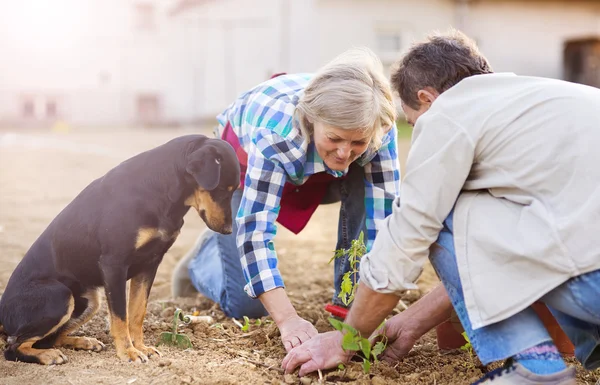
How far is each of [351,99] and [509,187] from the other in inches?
35.7

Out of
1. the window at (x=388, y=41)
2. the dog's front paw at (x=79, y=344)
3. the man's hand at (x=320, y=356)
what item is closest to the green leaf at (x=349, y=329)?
the man's hand at (x=320, y=356)

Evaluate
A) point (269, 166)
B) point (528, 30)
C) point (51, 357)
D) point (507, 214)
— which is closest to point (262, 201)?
point (269, 166)

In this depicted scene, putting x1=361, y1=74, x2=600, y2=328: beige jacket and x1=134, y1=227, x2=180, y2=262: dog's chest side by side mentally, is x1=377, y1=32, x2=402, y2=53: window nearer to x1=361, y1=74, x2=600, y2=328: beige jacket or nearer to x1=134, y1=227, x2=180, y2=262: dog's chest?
x1=134, y1=227, x2=180, y2=262: dog's chest

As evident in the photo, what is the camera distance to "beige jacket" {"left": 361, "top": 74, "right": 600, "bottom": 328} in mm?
2262

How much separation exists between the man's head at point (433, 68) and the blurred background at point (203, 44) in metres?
14.6

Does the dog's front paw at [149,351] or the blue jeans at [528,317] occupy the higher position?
the blue jeans at [528,317]

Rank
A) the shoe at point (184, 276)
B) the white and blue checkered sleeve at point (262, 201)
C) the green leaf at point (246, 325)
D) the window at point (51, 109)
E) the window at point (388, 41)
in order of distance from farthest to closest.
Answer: the window at point (51, 109)
the window at point (388, 41)
the shoe at point (184, 276)
the green leaf at point (246, 325)
the white and blue checkered sleeve at point (262, 201)

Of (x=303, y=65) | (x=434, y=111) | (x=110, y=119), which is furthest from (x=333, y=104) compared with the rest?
(x=110, y=119)

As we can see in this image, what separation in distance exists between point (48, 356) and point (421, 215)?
1677mm

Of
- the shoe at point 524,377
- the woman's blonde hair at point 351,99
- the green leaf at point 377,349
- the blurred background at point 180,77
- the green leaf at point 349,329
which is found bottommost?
the blurred background at point 180,77

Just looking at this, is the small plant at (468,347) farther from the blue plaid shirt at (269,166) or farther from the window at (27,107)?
the window at (27,107)

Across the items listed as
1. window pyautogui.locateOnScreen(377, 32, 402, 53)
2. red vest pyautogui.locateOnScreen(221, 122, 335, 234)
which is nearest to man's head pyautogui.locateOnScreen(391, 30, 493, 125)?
red vest pyautogui.locateOnScreen(221, 122, 335, 234)

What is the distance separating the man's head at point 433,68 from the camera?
106 inches

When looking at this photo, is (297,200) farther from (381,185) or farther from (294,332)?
(294,332)
